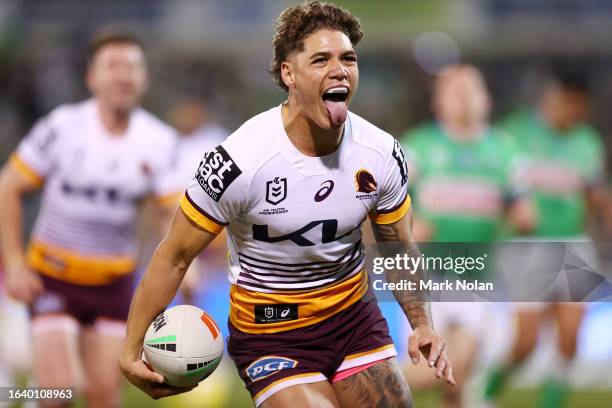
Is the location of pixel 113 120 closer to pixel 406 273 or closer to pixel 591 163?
pixel 406 273

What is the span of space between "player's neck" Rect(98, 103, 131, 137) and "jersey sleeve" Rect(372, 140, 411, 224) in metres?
2.96

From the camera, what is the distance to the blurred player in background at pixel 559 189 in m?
9.24

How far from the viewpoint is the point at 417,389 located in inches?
328

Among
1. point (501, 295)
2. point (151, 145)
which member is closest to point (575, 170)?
point (501, 295)

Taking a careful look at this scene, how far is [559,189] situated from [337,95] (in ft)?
17.3

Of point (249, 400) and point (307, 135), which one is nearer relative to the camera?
point (307, 135)

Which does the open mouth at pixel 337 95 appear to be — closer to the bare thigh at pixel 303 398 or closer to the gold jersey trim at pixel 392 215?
the gold jersey trim at pixel 392 215

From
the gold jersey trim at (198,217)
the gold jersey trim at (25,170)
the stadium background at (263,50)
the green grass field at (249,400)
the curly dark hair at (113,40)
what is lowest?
the green grass field at (249,400)

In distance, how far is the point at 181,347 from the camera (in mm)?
4902

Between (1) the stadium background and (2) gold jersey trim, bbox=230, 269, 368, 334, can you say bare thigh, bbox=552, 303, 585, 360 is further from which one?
(1) the stadium background

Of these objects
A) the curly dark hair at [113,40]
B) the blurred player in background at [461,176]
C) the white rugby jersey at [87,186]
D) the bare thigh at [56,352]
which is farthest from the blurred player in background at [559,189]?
the bare thigh at [56,352]

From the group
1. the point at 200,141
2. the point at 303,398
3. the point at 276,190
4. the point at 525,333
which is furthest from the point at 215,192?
the point at 200,141

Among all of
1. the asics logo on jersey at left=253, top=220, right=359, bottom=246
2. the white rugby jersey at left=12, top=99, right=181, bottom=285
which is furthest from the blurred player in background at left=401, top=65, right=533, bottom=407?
the asics logo on jersey at left=253, top=220, right=359, bottom=246

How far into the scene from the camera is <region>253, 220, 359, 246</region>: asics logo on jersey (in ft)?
16.1
